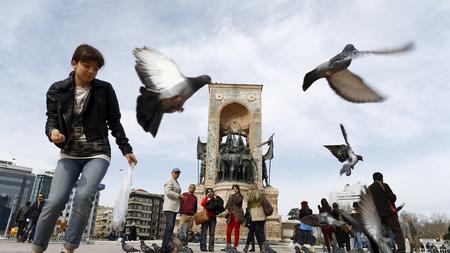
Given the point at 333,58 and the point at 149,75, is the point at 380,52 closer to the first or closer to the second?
the point at 333,58

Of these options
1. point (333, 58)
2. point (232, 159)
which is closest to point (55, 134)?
point (333, 58)

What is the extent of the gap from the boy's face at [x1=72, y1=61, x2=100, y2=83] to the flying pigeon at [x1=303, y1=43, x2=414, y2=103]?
1.80 m

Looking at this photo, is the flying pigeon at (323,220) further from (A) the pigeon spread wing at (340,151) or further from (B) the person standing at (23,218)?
(B) the person standing at (23,218)

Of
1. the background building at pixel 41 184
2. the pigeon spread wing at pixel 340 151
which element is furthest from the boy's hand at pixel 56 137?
the background building at pixel 41 184

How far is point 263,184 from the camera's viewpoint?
71.8 feet

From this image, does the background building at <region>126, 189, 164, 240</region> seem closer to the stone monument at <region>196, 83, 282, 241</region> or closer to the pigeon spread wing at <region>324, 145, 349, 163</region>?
the stone monument at <region>196, 83, 282, 241</region>

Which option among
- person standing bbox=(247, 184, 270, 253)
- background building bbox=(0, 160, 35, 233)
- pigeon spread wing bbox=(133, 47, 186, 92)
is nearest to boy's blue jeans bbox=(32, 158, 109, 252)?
pigeon spread wing bbox=(133, 47, 186, 92)

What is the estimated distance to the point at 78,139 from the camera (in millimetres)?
2736

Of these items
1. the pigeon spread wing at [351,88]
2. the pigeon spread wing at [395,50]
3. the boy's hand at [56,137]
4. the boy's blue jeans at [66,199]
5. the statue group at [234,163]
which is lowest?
the boy's blue jeans at [66,199]

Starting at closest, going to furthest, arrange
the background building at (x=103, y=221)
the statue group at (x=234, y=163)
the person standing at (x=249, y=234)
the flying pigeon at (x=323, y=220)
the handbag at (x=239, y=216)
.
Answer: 1. the flying pigeon at (x=323, y=220)
2. the handbag at (x=239, y=216)
3. the person standing at (x=249, y=234)
4. the statue group at (x=234, y=163)
5. the background building at (x=103, y=221)

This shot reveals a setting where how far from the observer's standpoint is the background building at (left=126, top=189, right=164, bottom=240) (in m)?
81.6

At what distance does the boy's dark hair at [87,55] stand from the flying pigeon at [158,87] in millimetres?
338

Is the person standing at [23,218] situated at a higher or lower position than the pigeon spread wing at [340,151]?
lower

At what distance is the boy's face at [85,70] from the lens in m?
2.75
